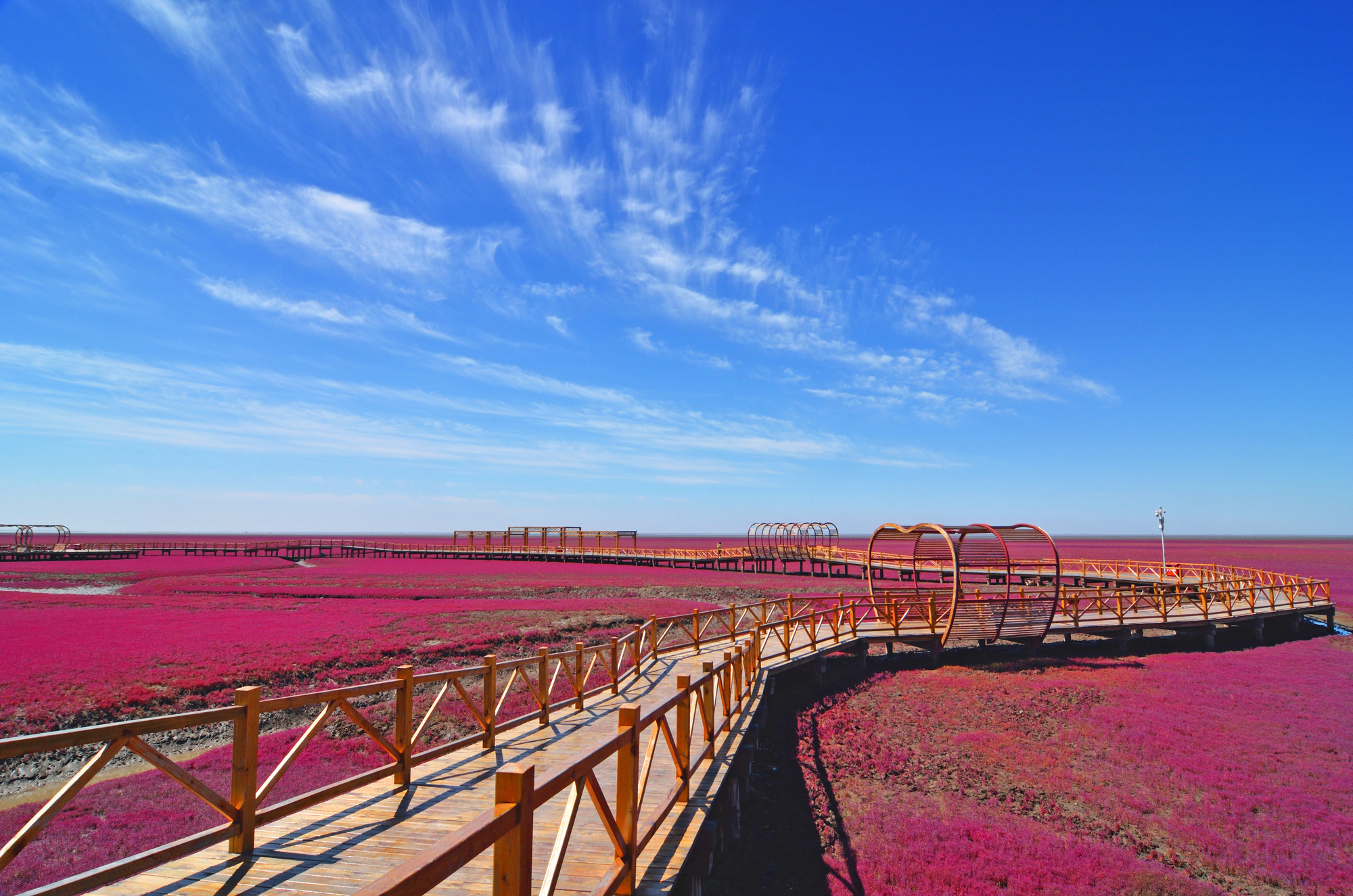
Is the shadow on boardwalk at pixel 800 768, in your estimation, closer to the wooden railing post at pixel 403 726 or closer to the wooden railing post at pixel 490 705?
the wooden railing post at pixel 490 705

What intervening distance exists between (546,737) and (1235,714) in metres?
15.1

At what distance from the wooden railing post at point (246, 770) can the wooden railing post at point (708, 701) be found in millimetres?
4889

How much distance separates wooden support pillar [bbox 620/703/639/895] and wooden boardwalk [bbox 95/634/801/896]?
1.06ft

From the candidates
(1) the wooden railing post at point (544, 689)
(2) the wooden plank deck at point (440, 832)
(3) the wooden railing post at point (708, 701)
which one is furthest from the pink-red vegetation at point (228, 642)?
(3) the wooden railing post at point (708, 701)

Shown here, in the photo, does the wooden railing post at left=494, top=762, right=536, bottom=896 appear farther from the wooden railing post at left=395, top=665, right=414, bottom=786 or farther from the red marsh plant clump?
the red marsh plant clump

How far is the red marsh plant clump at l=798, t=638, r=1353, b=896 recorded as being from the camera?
323 inches

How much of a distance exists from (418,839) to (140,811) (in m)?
7.09

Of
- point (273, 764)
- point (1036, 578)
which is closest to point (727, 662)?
point (273, 764)

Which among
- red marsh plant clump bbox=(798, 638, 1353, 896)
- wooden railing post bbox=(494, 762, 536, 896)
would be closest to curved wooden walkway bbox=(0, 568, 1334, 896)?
wooden railing post bbox=(494, 762, 536, 896)

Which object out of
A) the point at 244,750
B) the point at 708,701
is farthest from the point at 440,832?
the point at 708,701

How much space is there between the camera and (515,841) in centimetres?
311

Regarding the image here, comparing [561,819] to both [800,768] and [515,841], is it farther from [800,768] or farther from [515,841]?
[800,768]

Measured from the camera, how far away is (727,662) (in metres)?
9.83

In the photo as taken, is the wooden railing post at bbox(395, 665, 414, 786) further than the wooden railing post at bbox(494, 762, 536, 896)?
Yes
